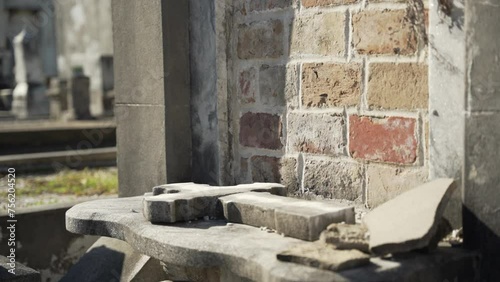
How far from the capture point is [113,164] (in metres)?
8.43

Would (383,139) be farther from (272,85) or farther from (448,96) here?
(272,85)

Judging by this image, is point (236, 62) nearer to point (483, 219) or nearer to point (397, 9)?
point (397, 9)

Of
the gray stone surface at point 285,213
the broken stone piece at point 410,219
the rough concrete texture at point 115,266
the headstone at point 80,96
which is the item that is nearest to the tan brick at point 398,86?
the broken stone piece at point 410,219

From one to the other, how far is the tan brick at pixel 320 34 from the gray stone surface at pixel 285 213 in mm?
636

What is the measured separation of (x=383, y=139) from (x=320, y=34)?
20.3 inches

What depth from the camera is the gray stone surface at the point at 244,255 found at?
1.85m

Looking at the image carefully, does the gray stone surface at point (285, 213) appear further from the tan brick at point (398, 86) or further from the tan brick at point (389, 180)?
the tan brick at point (398, 86)

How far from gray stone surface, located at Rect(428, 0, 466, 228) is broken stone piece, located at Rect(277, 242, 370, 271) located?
1.75ft

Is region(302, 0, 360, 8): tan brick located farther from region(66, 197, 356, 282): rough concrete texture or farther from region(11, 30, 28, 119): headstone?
region(11, 30, 28, 119): headstone

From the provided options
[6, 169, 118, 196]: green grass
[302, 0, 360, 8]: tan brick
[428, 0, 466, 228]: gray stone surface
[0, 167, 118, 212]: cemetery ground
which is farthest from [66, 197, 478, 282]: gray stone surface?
[6, 169, 118, 196]: green grass

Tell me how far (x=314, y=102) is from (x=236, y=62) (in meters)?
0.53

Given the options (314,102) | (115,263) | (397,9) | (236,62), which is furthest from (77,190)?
(397,9)

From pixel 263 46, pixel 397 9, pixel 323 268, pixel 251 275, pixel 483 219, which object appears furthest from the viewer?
pixel 263 46

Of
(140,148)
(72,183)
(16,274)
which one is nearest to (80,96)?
(72,183)
